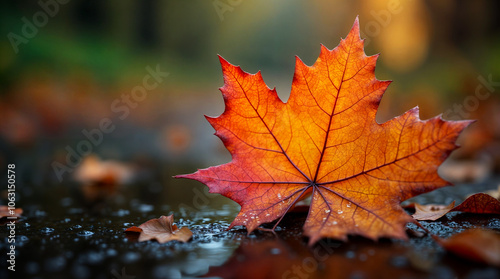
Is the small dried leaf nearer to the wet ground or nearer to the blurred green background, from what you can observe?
the wet ground

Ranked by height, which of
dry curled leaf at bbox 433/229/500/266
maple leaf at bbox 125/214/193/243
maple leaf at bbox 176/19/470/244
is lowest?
dry curled leaf at bbox 433/229/500/266

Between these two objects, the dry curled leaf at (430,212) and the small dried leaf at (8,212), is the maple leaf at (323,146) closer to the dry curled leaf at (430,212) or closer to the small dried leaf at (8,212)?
the dry curled leaf at (430,212)

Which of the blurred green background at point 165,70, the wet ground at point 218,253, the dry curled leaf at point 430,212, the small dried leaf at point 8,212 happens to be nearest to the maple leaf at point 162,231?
the wet ground at point 218,253

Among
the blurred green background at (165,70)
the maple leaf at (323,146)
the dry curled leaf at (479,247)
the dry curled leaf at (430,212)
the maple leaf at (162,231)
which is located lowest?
the dry curled leaf at (479,247)

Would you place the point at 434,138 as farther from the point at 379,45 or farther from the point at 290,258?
the point at 379,45

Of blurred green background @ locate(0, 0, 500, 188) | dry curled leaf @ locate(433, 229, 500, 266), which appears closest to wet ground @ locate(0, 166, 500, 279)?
dry curled leaf @ locate(433, 229, 500, 266)

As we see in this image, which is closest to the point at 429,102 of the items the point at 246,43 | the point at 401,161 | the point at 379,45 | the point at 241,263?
the point at 379,45

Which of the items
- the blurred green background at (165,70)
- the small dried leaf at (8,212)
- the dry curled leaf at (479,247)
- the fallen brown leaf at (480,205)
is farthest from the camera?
the blurred green background at (165,70)

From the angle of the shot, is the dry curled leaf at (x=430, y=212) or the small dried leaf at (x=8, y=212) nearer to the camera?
the dry curled leaf at (x=430, y=212)
